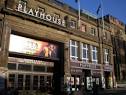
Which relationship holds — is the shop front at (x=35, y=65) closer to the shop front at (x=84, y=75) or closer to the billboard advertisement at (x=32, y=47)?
the billboard advertisement at (x=32, y=47)

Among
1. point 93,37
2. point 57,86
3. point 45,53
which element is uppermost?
point 93,37

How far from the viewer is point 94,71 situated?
3884cm

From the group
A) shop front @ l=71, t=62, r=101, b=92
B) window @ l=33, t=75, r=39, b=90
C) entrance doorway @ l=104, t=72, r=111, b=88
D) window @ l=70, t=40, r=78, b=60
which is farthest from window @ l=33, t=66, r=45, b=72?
entrance doorway @ l=104, t=72, r=111, b=88

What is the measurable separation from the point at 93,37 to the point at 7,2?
19.2 metres

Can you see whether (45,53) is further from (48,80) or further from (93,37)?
(93,37)

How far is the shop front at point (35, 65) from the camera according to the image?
25891mm

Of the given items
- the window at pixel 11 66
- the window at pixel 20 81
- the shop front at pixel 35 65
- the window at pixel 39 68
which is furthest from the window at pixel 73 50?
the window at pixel 11 66

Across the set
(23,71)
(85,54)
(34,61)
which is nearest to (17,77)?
(23,71)

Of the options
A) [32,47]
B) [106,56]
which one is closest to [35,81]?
[32,47]

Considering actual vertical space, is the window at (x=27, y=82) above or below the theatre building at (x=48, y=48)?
below

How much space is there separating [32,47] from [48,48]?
3031mm

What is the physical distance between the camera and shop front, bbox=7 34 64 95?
25.9 m

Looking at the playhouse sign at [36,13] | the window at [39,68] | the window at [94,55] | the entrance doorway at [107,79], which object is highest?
the playhouse sign at [36,13]

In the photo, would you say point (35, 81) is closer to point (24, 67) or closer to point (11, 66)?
point (24, 67)
